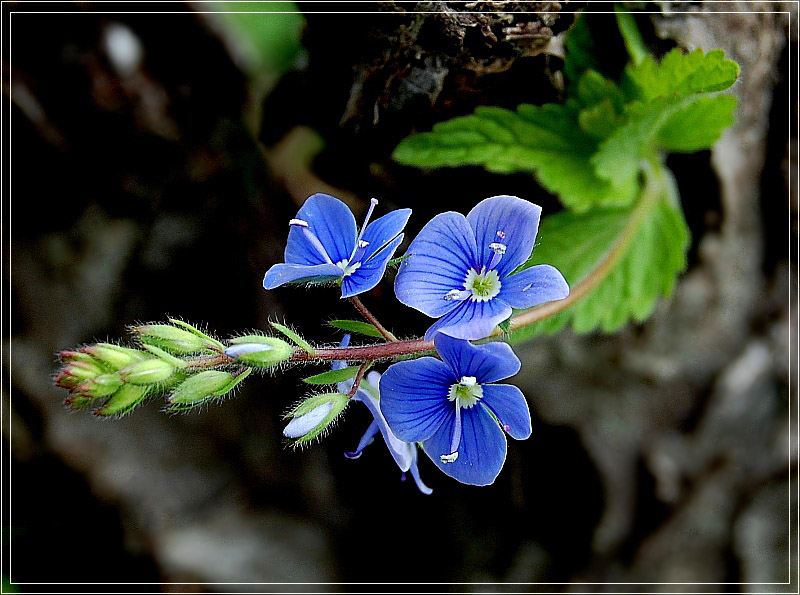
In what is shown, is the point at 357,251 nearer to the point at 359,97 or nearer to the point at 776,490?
the point at 359,97

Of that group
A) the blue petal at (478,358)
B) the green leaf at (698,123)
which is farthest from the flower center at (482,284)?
the green leaf at (698,123)

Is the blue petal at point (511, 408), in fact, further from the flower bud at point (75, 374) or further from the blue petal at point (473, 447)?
the flower bud at point (75, 374)

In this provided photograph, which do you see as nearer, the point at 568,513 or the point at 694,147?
the point at 694,147

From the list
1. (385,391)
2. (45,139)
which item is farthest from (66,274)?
(385,391)

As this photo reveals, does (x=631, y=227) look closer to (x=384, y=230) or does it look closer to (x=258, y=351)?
(x=384, y=230)

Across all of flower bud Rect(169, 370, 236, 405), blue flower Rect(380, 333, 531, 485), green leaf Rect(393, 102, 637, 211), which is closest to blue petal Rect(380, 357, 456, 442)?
blue flower Rect(380, 333, 531, 485)

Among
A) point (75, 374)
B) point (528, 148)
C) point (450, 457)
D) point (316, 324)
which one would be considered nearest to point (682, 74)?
point (528, 148)
